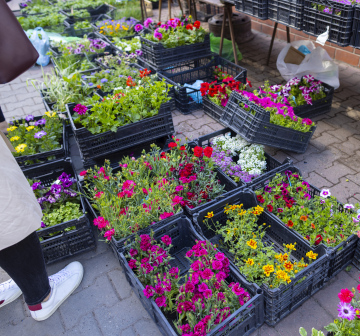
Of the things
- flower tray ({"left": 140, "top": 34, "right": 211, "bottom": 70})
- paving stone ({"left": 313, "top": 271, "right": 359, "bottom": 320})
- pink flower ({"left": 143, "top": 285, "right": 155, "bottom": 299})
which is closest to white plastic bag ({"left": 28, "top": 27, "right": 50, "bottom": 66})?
flower tray ({"left": 140, "top": 34, "right": 211, "bottom": 70})

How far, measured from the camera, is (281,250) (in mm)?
2734

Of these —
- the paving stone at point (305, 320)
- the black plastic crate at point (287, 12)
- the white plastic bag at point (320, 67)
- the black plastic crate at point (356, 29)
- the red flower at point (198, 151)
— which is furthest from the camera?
the white plastic bag at point (320, 67)

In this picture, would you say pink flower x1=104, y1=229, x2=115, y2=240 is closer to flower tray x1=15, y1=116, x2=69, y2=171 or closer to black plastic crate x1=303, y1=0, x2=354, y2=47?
flower tray x1=15, y1=116, x2=69, y2=171

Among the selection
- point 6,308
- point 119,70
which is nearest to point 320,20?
point 119,70

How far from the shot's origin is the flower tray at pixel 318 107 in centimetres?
417

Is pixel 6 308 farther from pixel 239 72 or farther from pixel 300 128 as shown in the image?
pixel 239 72

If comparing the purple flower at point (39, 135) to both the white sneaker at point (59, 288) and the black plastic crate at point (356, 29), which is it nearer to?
the white sneaker at point (59, 288)

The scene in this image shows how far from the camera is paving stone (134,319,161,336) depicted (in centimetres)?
232

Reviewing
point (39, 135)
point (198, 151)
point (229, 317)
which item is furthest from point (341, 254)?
point (39, 135)

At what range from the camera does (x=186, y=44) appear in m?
4.89

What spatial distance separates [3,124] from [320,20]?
10.9ft

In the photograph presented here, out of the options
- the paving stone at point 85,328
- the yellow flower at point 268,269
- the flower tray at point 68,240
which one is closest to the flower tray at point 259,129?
the yellow flower at point 268,269

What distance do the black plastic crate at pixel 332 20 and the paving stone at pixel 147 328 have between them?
2.91 m

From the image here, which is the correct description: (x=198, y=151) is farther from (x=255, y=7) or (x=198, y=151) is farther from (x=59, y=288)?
(x=255, y=7)
